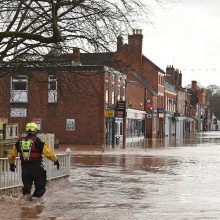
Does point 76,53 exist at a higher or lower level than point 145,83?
lower

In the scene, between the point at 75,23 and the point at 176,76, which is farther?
the point at 176,76

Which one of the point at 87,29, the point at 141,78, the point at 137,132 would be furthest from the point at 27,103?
the point at 87,29

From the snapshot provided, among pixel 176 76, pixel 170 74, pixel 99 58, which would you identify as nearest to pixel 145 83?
pixel 170 74

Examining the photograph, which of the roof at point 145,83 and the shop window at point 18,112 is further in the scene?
the roof at point 145,83

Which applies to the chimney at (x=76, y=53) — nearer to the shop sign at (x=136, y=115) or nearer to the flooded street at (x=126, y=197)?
the flooded street at (x=126, y=197)

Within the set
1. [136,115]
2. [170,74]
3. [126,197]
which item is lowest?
[126,197]

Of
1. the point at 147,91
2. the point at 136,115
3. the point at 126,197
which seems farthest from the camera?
the point at 147,91

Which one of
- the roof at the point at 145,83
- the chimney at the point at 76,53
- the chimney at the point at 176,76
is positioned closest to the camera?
the chimney at the point at 76,53

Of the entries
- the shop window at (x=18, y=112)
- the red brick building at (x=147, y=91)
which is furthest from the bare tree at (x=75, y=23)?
the red brick building at (x=147, y=91)

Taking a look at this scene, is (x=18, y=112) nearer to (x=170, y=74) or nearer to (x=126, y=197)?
(x=126, y=197)

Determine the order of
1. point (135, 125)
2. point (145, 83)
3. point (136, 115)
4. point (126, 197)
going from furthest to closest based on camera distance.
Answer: point (145, 83), point (135, 125), point (136, 115), point (126, 197)

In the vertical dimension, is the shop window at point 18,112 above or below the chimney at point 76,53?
below

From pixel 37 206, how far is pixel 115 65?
23.2 ft

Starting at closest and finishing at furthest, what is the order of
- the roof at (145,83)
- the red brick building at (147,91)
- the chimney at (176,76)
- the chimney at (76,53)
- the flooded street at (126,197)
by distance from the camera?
the flooded street at (126,197) → the chimney at (76,53) → the red brick building at (147,91) → the roof at (145,83) → the chimney at (176,76)
